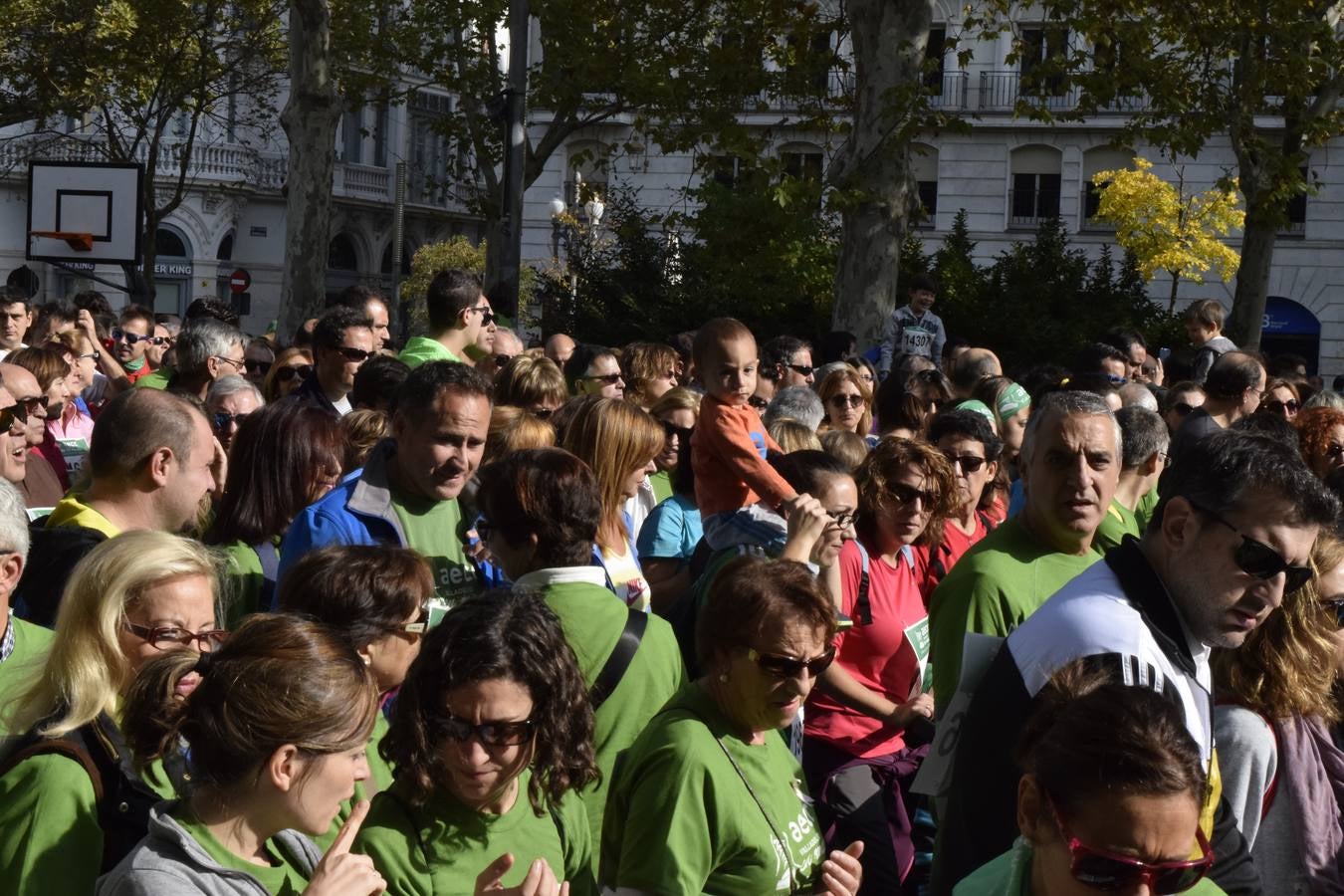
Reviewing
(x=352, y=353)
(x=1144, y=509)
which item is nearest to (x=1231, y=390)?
(x=1144, y=509)

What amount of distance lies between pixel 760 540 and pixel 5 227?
50352 millimetres

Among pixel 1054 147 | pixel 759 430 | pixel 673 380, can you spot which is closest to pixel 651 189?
pixel 1054 147

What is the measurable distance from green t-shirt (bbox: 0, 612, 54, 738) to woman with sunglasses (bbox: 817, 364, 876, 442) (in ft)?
19.1

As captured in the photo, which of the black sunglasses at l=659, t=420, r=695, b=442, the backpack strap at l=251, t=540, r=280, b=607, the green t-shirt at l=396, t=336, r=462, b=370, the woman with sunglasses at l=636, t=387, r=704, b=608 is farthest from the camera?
the green t-shirt at l=396, t=336, r=462, b=370

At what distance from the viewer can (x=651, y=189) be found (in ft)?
144

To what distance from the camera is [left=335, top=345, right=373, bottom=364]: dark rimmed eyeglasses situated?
7297mm

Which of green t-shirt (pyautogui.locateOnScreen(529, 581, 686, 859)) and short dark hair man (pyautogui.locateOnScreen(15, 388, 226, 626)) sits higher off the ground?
short dark hair man (pyautogui.locateOnScreen(15, 388, 226, 626))

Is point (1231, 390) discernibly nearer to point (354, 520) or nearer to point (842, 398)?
point (842, 398)

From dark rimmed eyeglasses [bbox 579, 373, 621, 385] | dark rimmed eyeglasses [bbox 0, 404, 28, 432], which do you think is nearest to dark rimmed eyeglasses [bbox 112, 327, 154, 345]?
dark rimmed eyeglasses [bbox 579, 373, 621, 385]

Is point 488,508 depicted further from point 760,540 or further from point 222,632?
point 760,540

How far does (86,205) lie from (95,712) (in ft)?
53.6

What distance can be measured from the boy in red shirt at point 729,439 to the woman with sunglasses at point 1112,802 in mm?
3282

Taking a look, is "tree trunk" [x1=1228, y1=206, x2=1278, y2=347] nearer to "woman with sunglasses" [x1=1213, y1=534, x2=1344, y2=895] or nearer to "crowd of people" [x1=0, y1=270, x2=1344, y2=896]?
"crowd of people" [x1=0, y1=270, x2=1344, y2=896]

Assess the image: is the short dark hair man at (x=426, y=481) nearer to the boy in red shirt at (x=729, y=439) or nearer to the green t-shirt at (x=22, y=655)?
the green t-shirt at (x=22, y=655)
